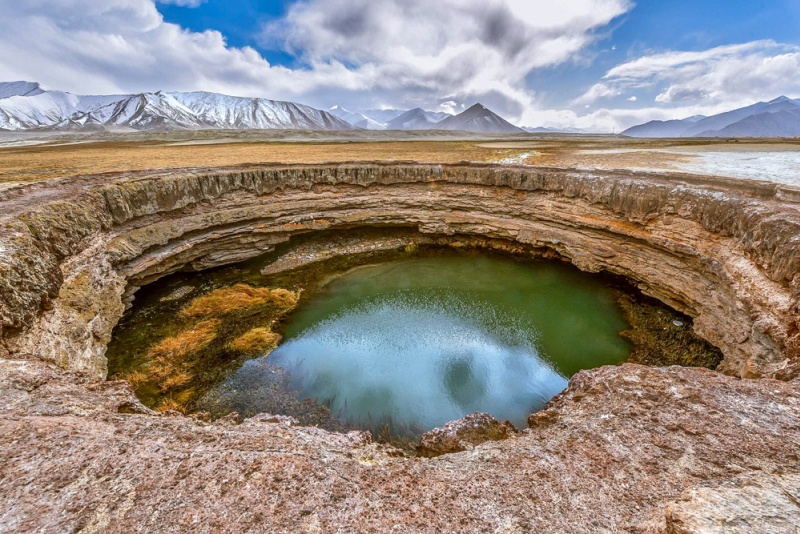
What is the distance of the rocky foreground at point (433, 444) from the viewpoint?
365cm

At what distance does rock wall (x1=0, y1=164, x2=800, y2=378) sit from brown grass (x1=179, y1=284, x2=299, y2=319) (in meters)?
2.56

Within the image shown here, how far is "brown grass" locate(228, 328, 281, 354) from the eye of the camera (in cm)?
1259

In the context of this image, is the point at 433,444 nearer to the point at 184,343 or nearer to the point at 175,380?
the point at 175,380

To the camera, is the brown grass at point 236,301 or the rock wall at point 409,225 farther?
the brown grass at point 236,301

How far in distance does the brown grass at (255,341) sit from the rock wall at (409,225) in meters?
3.86

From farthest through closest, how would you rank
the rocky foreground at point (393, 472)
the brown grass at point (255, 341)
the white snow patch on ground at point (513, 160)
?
the white snow patch on ground at point (513, 160) → the brown grass at point (255, 341) → the rocky foreground at point (393, 472)

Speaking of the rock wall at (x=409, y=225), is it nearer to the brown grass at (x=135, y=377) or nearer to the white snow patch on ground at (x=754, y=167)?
the brown grass at (x=135, y=377)

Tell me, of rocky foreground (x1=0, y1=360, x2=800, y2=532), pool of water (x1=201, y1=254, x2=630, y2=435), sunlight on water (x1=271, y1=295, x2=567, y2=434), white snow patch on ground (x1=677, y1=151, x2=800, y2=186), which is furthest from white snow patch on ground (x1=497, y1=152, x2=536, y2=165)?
rocky foreground (x1=0, y1=360, x2=800, y2=532)

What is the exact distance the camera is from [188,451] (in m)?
4.47

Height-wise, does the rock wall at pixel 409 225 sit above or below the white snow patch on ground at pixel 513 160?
below

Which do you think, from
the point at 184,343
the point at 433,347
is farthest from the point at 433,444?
the point at 184,343

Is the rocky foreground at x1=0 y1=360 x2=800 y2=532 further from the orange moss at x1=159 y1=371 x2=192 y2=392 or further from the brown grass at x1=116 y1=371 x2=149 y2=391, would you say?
the brown grass at x1=116 y1=371 x2=149 y2=391

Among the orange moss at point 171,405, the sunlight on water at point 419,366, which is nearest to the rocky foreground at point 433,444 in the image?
the orange moss at point 171,405

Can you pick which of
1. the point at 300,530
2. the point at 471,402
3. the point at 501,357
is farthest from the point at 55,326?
the point at 501,357
